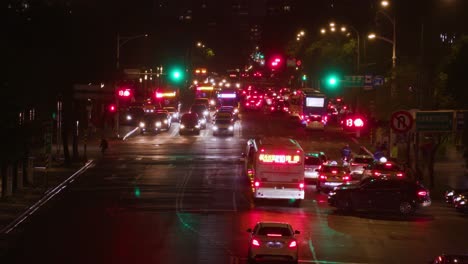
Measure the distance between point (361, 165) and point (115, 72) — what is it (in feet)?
74.8

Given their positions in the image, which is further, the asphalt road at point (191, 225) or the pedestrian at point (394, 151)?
the pedestrian at point (394, 151)

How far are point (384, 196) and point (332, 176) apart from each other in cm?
649

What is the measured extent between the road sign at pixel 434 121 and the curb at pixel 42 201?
16832mm

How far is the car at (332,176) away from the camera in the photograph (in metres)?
39.8

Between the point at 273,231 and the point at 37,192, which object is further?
the point at 37,192

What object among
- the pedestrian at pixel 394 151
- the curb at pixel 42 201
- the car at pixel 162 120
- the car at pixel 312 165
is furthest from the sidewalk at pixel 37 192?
the pedestrian at pixel 394 151

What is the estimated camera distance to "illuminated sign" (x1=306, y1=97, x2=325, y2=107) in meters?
85.3

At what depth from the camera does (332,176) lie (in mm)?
40000

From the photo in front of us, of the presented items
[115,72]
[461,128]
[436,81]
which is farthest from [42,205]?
[115,72]

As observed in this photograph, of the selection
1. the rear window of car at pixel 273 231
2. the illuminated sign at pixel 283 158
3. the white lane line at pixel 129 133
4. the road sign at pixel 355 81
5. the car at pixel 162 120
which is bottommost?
the rear window of car at pixel 273 231

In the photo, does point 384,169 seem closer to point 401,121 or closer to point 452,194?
point 452,194

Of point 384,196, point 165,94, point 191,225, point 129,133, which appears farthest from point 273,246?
point 165,94

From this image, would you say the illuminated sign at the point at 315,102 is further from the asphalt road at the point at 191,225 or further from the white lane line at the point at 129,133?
the asphalt road at the point at 191,225

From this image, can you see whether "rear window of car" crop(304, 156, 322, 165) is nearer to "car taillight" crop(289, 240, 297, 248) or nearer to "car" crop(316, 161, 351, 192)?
"car" crop(316, 161, 351, 192)
